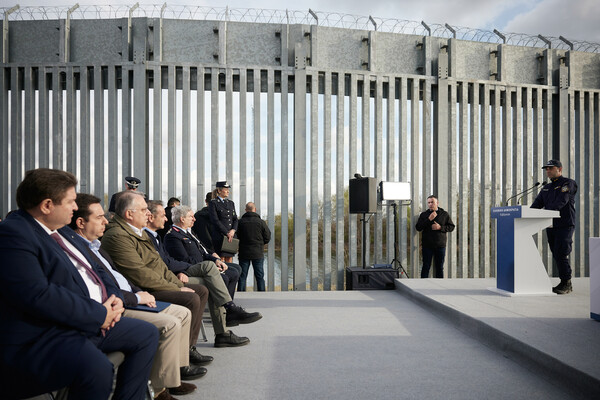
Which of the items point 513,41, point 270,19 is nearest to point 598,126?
point 513,41

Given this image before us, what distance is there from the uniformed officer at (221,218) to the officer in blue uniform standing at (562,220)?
3.75 metres

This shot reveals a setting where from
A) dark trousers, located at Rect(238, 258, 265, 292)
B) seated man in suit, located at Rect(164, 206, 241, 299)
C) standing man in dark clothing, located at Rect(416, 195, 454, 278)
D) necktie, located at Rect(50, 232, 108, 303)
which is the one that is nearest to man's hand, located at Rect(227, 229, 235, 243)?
dark trousers, located at Rect(238, 258, 265, 292)

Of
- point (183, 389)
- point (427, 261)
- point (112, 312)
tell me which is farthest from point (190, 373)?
point (427, 261)

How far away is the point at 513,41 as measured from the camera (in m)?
7.42

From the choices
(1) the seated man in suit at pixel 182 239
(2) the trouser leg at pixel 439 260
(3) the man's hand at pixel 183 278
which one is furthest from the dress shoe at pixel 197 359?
(2) the trouser leg at pixel 439 260

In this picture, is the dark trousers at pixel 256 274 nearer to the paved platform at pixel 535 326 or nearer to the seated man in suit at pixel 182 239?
the paved platform at pixel 535 326

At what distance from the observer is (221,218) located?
5.52 meters

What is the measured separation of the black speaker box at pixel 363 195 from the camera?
5.93m

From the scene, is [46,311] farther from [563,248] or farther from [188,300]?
[563,248]

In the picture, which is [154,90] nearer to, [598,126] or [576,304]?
[576,304]

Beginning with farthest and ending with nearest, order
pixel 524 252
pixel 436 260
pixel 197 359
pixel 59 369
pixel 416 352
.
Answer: pixel 436 260
pixel 524 252
pixel 416 352
pixel 197 359
pixel 59 369

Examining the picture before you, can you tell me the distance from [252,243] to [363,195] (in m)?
1.73

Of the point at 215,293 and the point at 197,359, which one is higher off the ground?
the point at 215,293

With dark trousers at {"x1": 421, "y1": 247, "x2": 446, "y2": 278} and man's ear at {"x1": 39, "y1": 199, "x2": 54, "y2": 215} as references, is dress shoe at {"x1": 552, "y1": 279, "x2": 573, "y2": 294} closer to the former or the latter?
dark trousers at {"x1": 421, "y1": 247, "x2": 446, "y2": 278}
